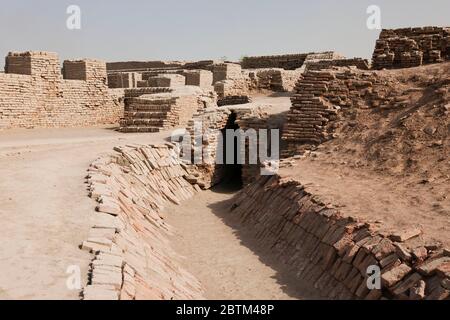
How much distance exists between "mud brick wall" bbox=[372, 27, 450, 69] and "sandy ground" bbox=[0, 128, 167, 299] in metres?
8.56

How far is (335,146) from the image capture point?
1212 centimetres

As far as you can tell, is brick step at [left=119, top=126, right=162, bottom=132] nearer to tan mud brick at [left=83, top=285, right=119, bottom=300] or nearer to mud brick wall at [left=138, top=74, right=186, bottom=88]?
mud brick wall at [left=138, top=74, right=186, bottom=88]

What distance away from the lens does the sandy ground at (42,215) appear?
4.95 m

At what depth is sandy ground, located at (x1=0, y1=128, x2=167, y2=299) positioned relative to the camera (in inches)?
195

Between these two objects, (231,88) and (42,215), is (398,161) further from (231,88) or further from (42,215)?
(231,88)

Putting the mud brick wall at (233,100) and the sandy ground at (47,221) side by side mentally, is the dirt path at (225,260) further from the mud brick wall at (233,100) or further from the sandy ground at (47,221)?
the mud brick wall at (233,100)

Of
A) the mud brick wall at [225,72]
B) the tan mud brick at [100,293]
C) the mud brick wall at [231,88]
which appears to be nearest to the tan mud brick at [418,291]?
the tan mud brick at [100,293]

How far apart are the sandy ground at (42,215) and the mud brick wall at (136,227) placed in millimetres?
221

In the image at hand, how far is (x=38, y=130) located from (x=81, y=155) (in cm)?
550

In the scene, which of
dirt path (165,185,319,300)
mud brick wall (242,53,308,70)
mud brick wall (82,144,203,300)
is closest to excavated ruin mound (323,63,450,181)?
dirt path (165,185,319,300)

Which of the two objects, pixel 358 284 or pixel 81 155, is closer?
pixel 358 284

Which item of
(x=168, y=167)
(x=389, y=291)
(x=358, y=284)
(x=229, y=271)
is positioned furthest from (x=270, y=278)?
(x=168, y=167)

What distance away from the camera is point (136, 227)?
26.2 feet
